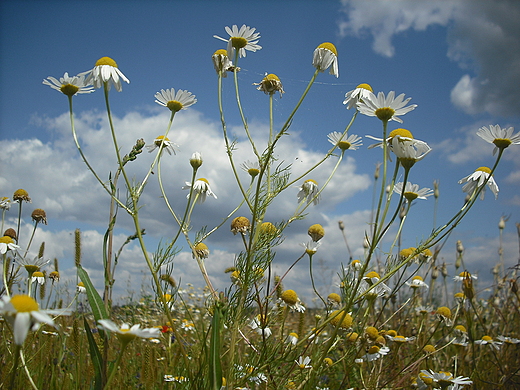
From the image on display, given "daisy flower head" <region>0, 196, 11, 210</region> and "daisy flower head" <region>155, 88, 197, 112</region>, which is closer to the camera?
"daisy flower head" <region>155, 88, 197, 112</region>

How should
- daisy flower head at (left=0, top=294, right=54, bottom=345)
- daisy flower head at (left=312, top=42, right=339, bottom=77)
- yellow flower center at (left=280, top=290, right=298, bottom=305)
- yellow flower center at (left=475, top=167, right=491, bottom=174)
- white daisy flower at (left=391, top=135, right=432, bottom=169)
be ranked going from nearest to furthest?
daisy flower head at (left=0, top=294, right=54, bottom=345) → white daisy flower at (left=391, top=135, right=432, bottom=169) → daisy flower head at (left=312, top=42, right=339, bottom=77) → yellow flower center at (left=475, top=167, right=491, bottom=174) → yellow flower center at (left=280, top=290, right=298, bottom=305)

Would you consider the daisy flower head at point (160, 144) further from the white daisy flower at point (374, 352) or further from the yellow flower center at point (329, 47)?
the white daisy flower at point (374, 352)

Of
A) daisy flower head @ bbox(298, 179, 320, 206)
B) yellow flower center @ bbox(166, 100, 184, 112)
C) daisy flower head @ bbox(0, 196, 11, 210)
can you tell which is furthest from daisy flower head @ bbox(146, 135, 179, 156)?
daisy flower head @ bbox(0, 196, 11, 210)

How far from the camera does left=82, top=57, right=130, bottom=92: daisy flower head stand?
1.49m

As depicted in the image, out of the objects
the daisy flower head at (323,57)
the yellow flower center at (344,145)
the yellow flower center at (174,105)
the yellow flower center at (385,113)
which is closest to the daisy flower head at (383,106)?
the yellow flower center at (385,113)

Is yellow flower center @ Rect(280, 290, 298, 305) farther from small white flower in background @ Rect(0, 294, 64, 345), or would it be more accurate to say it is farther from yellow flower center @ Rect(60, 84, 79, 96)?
small white flower in background @ Rect(0, 294, 64, 345)

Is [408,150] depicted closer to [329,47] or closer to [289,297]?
[329,47]

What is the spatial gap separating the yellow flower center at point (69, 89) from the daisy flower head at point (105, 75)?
0.19 ft

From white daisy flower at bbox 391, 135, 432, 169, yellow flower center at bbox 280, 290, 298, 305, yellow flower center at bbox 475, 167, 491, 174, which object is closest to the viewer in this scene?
white daisy flower at bbox 391, 135, 432, 169

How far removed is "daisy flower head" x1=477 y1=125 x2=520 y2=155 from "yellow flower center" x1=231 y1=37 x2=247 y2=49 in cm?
109

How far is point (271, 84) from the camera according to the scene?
6.31 ft

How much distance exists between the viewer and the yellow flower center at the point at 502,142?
5.25 ft

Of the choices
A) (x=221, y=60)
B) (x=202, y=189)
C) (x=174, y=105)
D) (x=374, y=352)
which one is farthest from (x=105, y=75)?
(x=374, y=352)

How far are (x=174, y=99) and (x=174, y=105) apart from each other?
3 cm
